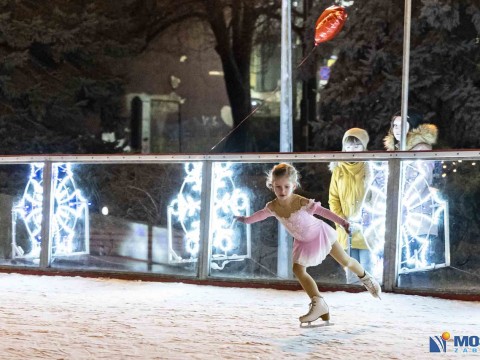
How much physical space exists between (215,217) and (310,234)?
8.44 feet

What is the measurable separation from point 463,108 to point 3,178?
12.4m

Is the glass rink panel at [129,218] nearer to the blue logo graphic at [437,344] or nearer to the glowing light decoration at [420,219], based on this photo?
the glowing light decoration at [420,219]

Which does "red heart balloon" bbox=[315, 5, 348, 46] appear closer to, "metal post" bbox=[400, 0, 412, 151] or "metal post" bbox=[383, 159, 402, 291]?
"metal post" bbox=[400, 0, 412, 151]

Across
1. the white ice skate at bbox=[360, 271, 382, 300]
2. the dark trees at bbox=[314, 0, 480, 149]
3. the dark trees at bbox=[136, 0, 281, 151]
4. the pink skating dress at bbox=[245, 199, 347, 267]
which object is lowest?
the white ice skate at bbox=[360, 271, 382, 300]

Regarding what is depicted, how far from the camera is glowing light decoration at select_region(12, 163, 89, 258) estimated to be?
1131cm

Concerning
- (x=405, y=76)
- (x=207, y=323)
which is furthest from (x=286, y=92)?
(x=207, y=323)

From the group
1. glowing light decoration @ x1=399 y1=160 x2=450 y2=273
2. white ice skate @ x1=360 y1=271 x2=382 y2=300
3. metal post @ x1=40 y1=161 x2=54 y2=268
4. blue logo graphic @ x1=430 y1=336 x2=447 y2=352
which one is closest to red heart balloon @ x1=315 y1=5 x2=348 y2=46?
metal post @ x1=40 y1=161 x2=54 y2=268

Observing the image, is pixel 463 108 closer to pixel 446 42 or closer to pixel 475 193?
pixel 446 42

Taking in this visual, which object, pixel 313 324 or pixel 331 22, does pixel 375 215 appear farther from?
pixel 331 22

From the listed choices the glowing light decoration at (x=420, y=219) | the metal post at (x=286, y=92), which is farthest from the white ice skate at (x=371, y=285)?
the metal post at (x=286, y=92)

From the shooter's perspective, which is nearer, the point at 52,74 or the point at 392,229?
the point at 392,229

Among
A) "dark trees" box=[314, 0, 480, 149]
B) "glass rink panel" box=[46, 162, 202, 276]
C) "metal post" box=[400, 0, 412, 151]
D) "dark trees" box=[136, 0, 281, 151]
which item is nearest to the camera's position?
"glass rink panel" box=[46, 162, 202, 276]

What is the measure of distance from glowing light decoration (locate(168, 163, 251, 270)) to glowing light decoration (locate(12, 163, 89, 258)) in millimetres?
1238

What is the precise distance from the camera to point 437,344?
7.12 metres
